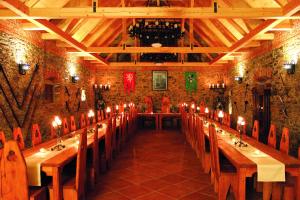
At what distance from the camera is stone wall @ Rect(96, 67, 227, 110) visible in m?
14.2

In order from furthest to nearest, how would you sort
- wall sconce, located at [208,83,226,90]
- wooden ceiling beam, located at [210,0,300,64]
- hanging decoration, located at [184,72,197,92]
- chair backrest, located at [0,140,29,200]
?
hanging decoration, located at [184,72,197,92]
wall sconce, located at [208,83,226,90]
wooden ceiling beam, located at [210,0,300,64]
chair backrest, located at [0,140,29,200]

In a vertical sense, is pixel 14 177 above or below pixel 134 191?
above

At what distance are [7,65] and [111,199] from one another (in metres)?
3.88

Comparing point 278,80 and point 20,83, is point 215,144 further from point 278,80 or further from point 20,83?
point 20,83

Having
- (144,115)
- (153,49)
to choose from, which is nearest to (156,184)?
(153,49)

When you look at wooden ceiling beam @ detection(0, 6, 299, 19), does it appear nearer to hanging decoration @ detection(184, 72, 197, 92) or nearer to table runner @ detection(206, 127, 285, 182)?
table runner @ detection(206, 127, 285, 182)

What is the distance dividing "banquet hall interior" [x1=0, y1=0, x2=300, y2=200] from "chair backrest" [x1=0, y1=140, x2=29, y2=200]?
0.5 inches

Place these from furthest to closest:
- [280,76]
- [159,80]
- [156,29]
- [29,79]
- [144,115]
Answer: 1. [159,80]
2. [144,115]
3. [156,29]
4. [280,76]
5. [29,79]

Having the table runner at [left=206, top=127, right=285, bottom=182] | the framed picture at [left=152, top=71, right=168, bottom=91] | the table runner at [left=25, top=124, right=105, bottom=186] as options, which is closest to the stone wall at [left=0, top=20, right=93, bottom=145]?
the table runner at [left=25, top=124, right=105, bottom=186]

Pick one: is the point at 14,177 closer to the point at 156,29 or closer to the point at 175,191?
the point at 175,191

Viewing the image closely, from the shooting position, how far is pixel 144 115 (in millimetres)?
12289

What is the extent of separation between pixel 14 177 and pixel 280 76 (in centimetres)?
672

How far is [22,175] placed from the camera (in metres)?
3.02

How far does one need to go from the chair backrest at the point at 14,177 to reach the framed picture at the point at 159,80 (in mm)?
11473
